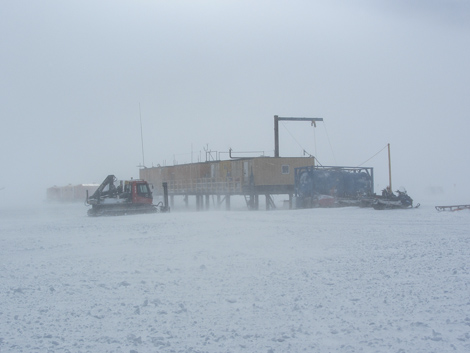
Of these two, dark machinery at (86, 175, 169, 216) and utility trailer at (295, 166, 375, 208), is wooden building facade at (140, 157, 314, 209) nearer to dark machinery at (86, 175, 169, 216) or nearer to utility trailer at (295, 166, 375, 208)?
utility trailer at (295, 166, 375, 208)

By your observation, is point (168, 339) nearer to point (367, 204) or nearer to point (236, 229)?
point (236, 229)

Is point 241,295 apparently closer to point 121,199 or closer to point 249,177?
point 121,199

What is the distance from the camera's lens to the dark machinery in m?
27.5

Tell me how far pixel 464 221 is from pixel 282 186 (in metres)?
19.6

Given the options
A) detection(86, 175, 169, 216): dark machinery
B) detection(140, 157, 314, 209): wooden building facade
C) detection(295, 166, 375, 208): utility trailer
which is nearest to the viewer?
detection(86, 175, 169, 216): dark machinery

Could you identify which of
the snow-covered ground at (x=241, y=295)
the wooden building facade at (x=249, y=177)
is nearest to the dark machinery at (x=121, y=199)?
the wooden building facade at (x=249, y=177)

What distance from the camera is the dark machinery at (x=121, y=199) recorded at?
27.5m

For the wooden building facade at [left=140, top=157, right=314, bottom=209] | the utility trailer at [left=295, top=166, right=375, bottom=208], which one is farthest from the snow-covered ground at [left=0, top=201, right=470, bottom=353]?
the wooden building facade at [left=140, top=157, right=314, bottom=209]

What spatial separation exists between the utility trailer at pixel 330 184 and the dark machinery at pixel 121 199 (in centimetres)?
827

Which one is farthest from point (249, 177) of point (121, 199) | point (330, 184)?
point (121, 199)

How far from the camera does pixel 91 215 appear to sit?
27469mm

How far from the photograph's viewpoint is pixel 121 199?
2855 cm

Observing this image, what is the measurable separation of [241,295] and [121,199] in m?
22.0

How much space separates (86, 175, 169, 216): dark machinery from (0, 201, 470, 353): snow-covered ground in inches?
558
